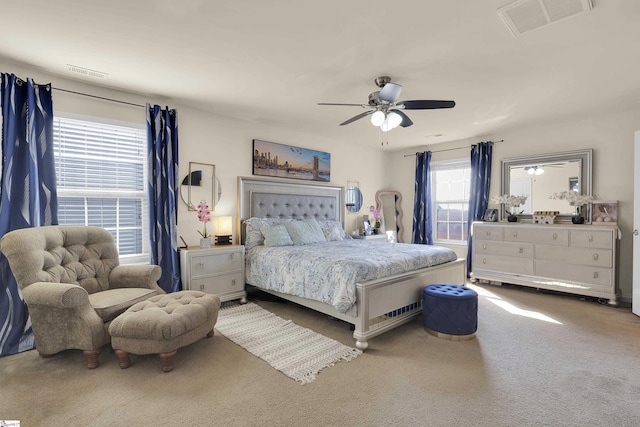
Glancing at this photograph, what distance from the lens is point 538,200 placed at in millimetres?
4848

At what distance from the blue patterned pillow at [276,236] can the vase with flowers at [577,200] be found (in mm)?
4042

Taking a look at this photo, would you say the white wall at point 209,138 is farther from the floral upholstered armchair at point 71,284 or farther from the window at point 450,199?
the window at point 450,199

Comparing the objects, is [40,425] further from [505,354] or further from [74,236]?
[505,354]

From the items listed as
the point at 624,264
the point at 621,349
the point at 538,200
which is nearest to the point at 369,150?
the point at 538,200

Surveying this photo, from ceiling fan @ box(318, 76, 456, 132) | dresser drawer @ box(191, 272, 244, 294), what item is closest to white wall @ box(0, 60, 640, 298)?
dresser drawer @ box(191, 272, 244, 294)

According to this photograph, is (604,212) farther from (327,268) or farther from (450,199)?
(327,268)

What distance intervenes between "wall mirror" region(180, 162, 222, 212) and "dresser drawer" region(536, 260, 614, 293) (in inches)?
186

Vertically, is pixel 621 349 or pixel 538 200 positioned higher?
pixel 538 200

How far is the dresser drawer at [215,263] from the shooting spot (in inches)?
142

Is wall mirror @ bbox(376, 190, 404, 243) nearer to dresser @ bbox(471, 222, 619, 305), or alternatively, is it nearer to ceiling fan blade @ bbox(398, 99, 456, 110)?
dresser @ bbox(471, 222, 619, 305)

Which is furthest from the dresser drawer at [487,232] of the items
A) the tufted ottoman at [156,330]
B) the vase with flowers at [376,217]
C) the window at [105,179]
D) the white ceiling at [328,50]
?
the window at [105,179]

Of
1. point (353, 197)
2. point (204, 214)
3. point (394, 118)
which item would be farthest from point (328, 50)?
point (353, 197)

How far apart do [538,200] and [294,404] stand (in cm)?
484

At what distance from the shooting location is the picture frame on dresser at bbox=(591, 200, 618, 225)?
13.5 feet
